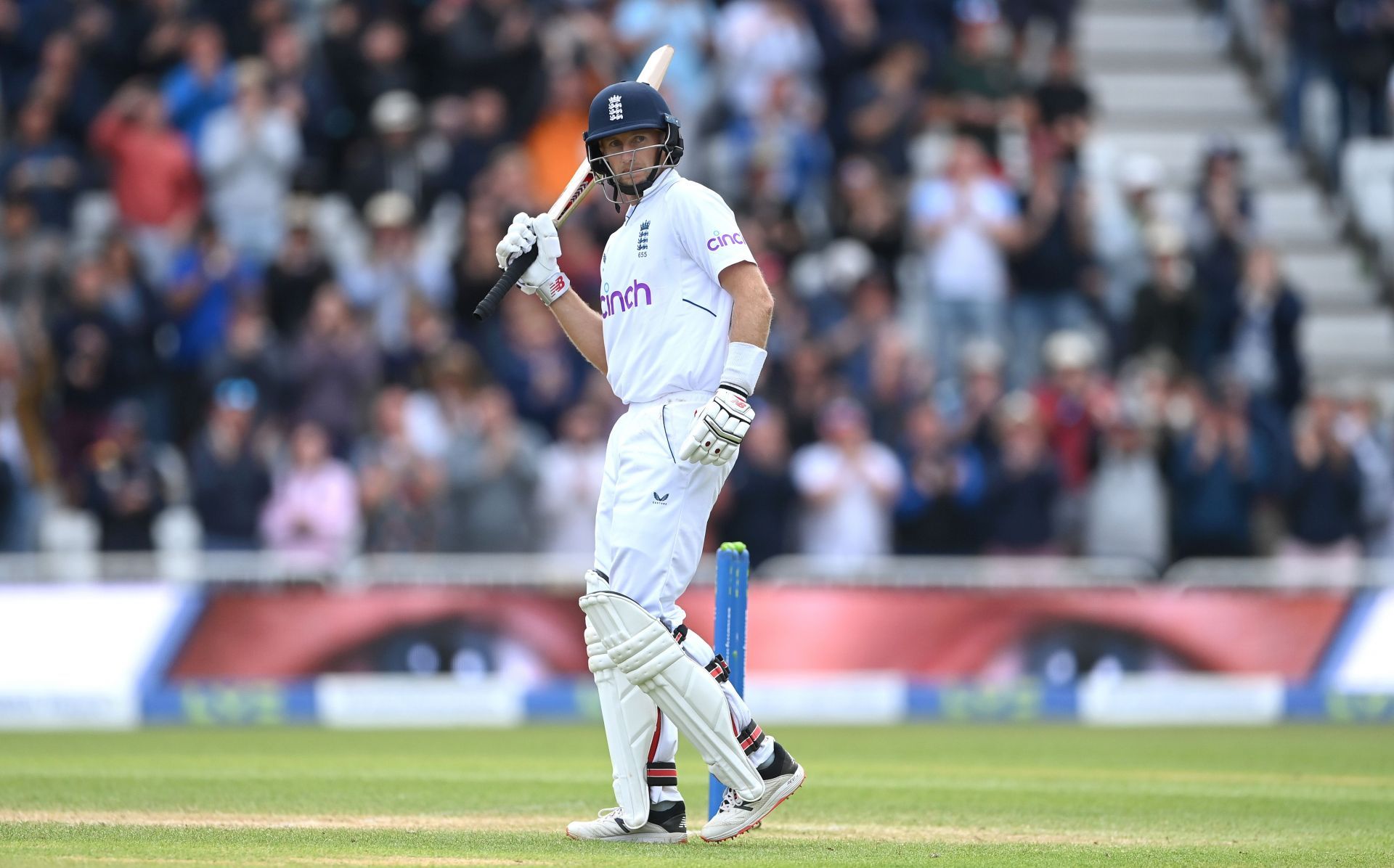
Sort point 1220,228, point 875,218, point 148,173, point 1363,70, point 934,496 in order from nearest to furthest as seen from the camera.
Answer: point 934,496, point 148,173, point 875,218, point 1220,228, point 1363,70

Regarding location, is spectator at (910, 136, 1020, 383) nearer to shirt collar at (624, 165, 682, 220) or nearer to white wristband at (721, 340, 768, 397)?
shirt collar at (624, 165, 682, 220)

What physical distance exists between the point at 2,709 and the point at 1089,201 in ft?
33.8

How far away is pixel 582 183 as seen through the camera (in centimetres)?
860

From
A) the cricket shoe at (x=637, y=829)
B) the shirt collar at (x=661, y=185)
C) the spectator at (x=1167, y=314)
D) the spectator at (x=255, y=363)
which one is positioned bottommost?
the cricket shoe at (x=637, y=829)

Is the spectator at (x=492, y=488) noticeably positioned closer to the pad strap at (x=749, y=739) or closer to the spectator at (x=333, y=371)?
the spectator at (x=333, y=371)

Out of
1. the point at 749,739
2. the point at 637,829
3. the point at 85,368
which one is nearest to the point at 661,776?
the point at 637,829

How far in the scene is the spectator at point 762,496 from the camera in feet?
53.8

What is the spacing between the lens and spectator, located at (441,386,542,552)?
1625cm

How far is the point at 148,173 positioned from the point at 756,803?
11.8 m

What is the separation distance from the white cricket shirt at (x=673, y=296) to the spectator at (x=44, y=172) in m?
11.1

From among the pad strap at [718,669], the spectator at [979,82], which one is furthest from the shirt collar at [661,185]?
the spectator at [979,82]

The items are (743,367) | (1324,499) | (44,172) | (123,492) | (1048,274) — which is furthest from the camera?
(1048,274)

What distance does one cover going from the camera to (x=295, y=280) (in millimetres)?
17344

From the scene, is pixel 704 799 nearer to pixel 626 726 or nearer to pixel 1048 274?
pixel 626 726
